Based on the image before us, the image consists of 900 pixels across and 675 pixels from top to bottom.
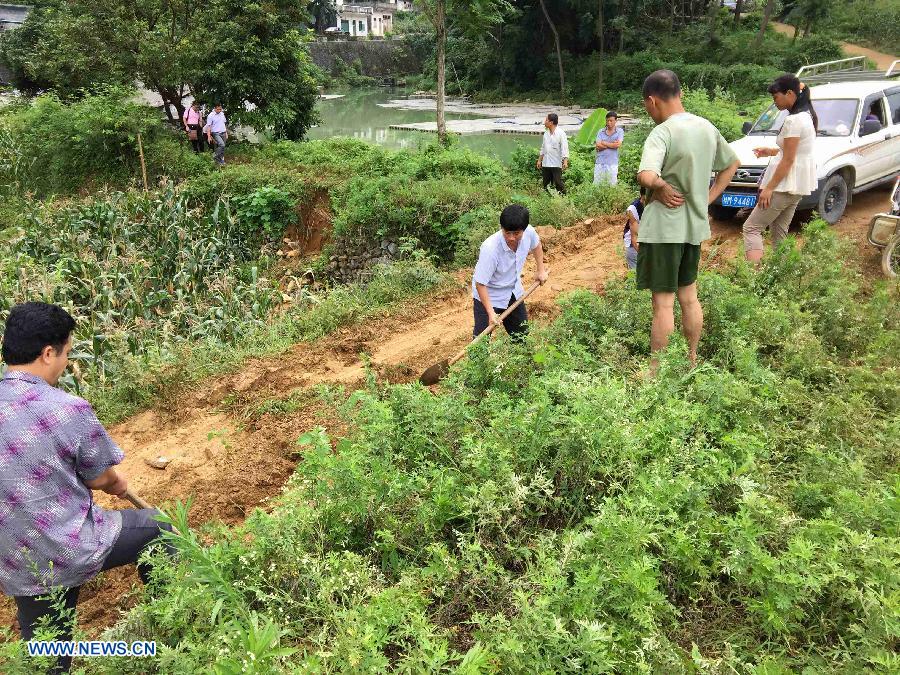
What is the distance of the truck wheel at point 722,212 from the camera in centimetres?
838

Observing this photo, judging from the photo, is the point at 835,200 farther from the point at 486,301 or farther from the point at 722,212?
the point at 486,301

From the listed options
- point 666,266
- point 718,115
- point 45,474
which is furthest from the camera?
point 718,115

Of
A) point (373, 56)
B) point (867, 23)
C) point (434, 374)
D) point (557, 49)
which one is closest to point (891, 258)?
point (434, 374)

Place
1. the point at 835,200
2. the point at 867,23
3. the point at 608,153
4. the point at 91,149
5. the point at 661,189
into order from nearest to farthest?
the point at 661,189
the point at 835,200
the point at 608,153
the point at 91,149
the point at 867,23

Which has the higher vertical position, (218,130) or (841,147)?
(218,130)

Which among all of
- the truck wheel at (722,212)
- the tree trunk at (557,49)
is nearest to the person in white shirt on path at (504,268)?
the truck wheel at (722,212)

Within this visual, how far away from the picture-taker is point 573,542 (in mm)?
2734

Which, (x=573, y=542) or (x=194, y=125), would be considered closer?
(x=573, y=542)

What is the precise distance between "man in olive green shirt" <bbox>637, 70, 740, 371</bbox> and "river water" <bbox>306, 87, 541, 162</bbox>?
1164cm

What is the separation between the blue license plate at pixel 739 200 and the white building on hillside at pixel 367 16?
69534mm

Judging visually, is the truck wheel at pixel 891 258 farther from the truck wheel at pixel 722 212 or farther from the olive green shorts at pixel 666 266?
the olive green shorts at pixel 666 266

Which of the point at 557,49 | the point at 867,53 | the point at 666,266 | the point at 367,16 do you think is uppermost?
the point at 367,16

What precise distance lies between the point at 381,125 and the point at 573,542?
30502mm

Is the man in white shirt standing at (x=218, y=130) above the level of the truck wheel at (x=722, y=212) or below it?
above
